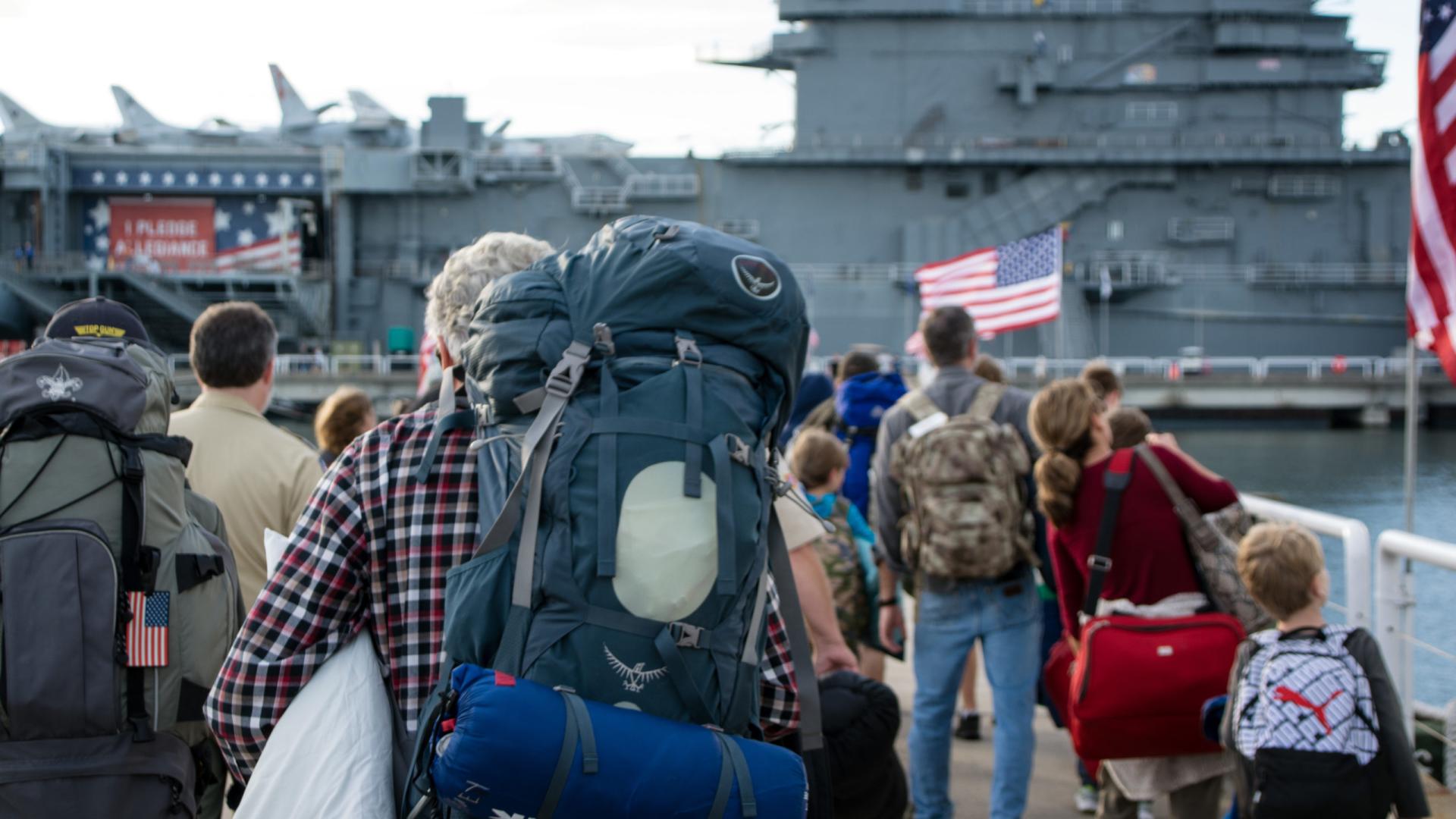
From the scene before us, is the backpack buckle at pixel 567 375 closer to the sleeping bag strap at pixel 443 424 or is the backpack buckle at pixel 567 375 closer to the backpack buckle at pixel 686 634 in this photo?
the sleeping bag strap at pixel 443 424

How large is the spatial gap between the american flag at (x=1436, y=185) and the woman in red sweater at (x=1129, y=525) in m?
1.38

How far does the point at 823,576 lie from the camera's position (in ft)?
11.7

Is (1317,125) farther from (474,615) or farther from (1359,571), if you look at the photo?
(474,615)

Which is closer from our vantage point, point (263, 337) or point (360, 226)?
point (263, 337)

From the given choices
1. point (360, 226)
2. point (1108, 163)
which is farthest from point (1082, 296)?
point (360, 226)

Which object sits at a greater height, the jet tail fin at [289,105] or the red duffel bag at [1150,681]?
the jet tail fin at [289,105]

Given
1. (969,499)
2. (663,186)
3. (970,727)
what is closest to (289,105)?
(663,186)

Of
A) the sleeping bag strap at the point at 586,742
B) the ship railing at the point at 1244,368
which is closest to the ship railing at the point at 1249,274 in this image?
the ship railing at the point at 1244,368

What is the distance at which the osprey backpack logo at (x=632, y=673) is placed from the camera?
188 centimetres

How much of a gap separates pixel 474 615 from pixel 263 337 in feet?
6.48

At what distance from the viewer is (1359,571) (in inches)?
183

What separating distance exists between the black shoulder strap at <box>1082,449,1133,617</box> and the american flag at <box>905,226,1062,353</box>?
11804 mm

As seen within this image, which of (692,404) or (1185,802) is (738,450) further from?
(1185,802)

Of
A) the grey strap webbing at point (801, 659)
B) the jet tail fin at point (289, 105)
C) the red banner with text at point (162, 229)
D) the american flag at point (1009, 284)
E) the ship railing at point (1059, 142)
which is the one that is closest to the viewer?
the grey strap webbing at point (801, 659)
